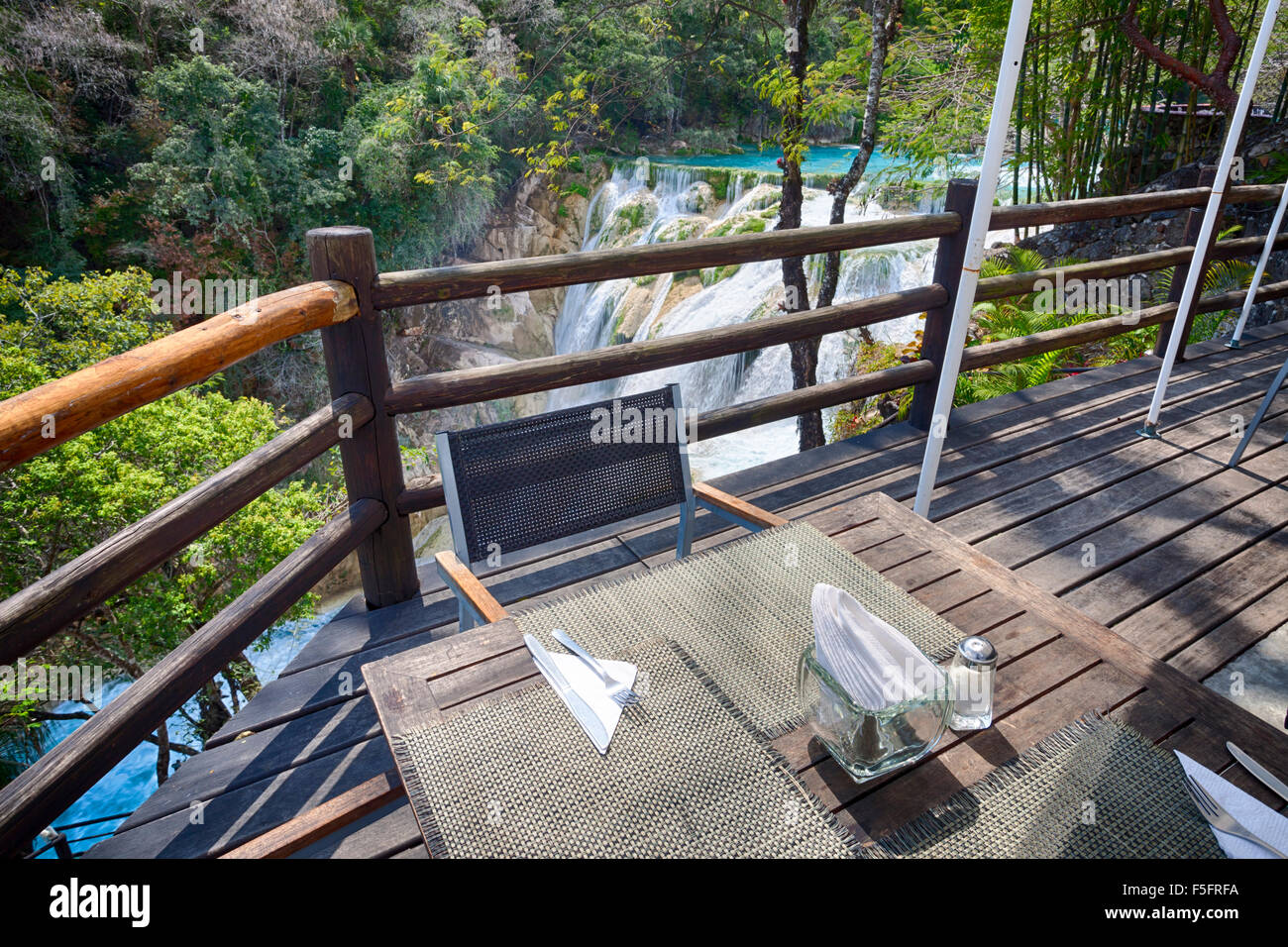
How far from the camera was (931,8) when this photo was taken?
8.02m

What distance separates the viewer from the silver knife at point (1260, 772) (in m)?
1.08

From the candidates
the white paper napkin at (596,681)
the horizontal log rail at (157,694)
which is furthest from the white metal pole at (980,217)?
the horizontal log rail at (157,694)

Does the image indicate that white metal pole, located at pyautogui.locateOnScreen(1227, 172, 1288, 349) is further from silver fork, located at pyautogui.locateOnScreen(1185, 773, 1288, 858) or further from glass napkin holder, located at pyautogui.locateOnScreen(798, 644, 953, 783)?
glass napkin holder, located at pyautogui.locateOnScreen(798, 644, 953, 783)

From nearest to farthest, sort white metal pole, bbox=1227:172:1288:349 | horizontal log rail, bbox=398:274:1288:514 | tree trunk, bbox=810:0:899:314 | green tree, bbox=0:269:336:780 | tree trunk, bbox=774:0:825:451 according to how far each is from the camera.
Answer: horizontal log rail, bbox=398:274:1288:514
white metal pole, bbox=1227:172:1288:349
tree trunk, bbox=810:0:899:314
tree trunk, bbox=774:0:825:451
green tree, bbox=0:269:336:780

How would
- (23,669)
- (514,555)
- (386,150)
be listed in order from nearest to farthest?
(514,555), (23,669), (386,150)

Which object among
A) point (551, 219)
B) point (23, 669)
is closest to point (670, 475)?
point (23, 669)

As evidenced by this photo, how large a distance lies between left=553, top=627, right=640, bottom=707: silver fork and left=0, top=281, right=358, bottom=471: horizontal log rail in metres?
0.85

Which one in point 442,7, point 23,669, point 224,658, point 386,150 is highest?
point 442,7

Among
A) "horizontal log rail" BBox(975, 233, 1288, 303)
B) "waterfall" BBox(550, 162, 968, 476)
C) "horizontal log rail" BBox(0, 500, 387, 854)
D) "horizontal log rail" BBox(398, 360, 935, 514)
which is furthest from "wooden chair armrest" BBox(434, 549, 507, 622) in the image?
"waterfall" BBox(550, 162, 968, 476)

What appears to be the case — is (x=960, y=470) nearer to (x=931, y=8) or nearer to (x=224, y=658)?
(x=224, y=658)

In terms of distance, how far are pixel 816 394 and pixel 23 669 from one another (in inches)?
285

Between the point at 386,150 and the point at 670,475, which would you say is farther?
the point at 386,150

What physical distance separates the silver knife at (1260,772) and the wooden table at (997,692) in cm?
1

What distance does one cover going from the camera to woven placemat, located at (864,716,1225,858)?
3.18ft
